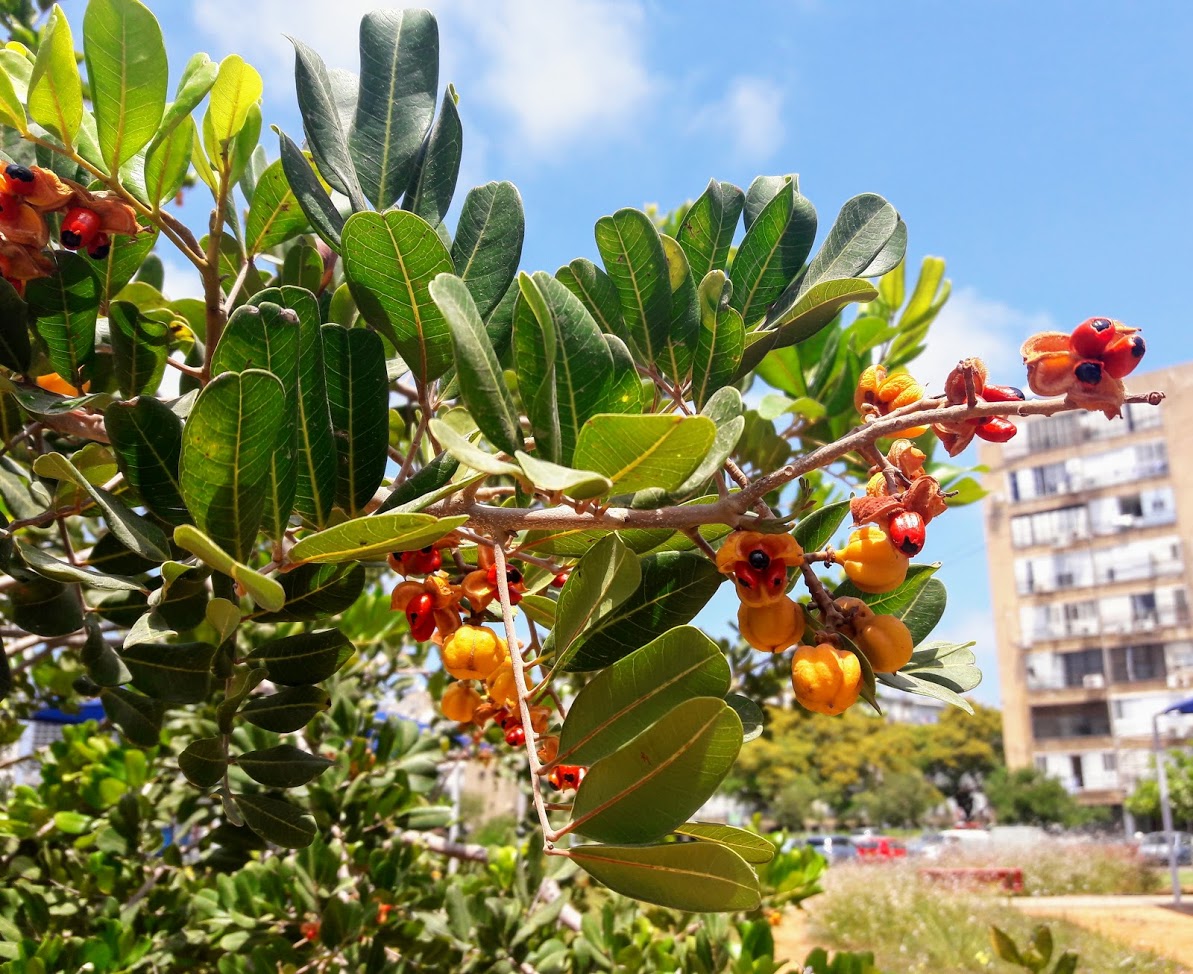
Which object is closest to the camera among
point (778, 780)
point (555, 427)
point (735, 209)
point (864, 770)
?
point (555, 427)

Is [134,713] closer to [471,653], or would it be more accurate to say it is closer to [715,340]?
[471,653]

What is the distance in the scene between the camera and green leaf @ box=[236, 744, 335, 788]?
114 centimetres

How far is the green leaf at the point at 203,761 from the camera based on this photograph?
1.07 metres

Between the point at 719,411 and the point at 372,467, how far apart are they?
372 mm

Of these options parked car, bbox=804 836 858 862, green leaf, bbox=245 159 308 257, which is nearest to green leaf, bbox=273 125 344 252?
green leaf, bbox=245 159 308 257

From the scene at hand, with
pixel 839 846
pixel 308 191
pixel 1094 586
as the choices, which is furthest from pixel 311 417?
pixel 1094 586

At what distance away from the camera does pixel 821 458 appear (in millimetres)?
800

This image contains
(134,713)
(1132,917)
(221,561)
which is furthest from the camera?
(1132,917)

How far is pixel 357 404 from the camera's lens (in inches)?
38.1

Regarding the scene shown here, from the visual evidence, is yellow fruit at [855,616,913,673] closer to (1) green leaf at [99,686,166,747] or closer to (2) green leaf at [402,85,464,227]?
(2) green leaf at [402,85,464,227]

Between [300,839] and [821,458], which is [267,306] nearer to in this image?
[821,458]

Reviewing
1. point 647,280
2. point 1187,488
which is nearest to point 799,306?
point 647,280

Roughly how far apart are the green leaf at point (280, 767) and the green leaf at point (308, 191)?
0.61m

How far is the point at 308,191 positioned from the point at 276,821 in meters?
0.77
